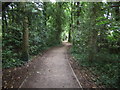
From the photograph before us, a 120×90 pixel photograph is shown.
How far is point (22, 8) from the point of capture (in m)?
4.60

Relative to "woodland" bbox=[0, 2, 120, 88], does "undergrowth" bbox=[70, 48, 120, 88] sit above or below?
below

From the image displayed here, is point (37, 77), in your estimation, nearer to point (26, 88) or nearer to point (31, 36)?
point (26, 88)

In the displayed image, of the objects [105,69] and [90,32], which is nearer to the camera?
[105,69]

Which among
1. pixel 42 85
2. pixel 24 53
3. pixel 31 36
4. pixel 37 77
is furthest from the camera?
pixel 31 36

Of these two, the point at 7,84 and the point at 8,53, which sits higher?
the point at 8,53

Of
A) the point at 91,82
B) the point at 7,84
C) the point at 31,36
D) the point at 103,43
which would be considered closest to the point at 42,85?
the point at 7,84

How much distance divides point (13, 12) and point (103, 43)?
721 cm

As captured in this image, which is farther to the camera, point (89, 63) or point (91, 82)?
point (89, 63)

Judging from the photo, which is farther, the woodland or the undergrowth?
the undergrowth

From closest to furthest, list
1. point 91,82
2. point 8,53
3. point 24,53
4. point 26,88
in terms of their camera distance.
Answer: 1. point 26,88
2. point 91,82
3. point 8,53
4. point 24,53

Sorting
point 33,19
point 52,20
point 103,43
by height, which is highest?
point 52,20

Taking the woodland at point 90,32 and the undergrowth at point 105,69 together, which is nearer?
the woodland at point 90,32

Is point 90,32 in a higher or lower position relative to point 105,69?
higher

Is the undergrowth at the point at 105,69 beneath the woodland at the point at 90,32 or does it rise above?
beneath
